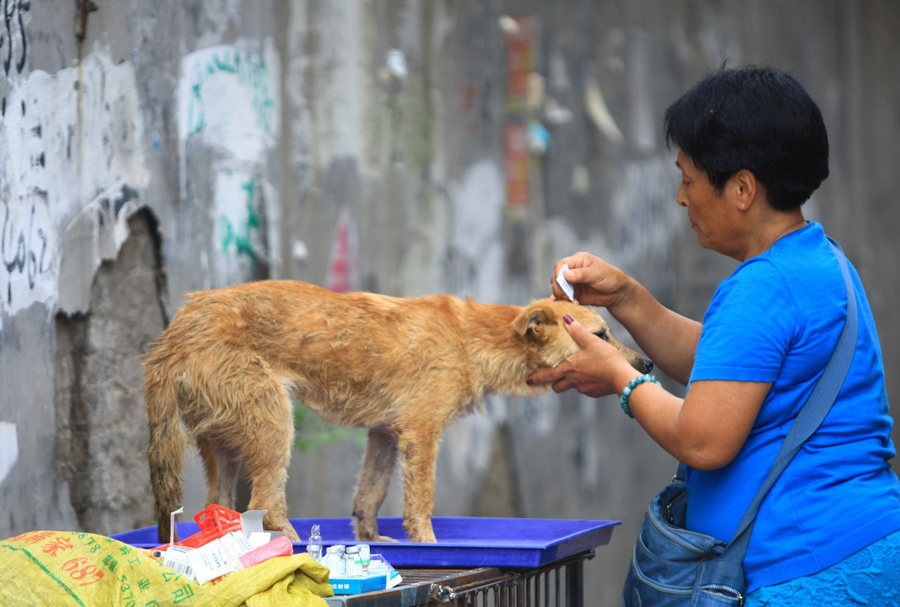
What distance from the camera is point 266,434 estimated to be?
2898 mm

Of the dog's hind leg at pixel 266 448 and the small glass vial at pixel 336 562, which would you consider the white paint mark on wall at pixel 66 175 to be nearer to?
the dog's hind leg at pixel 266 448

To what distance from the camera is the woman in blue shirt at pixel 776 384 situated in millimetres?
2049

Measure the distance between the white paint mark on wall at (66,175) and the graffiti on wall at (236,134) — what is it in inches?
15.6

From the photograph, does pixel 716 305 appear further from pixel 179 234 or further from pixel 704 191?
pixel 179 234

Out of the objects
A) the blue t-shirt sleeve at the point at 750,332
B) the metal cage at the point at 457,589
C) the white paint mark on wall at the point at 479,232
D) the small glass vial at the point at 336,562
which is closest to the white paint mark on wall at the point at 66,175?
the small glass vial at the point at 336,562

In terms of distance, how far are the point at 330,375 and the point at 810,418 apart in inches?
65.0

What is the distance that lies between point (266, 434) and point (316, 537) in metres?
0.53

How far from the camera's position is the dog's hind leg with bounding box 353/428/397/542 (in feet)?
10.8

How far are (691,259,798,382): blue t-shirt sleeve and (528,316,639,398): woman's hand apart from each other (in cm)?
38

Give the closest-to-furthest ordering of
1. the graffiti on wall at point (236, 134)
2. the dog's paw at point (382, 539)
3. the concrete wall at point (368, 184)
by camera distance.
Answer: the dog's paw at point (382, 539) < the concrete wall at point (368, 184) < the graffiti on wall at point (236, 134)

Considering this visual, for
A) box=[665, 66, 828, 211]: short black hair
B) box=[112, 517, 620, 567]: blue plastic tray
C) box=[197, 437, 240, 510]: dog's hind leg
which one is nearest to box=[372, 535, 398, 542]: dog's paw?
box=[112, 517, 620, 567]: blue plastic tray

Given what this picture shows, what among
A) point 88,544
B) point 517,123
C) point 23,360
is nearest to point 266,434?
point 88,544

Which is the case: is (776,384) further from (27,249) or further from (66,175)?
(66,175)

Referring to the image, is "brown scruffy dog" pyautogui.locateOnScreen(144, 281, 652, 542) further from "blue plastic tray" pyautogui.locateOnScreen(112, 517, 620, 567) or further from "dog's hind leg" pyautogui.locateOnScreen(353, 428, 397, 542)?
"blue plastic tray" pyautogui.locateOnScreen(112, 517, 620, 567)
